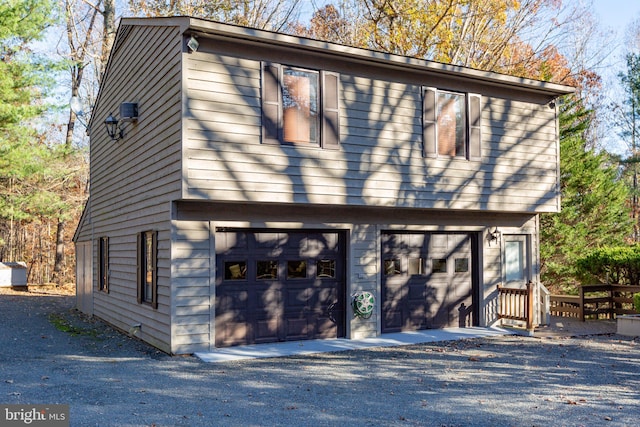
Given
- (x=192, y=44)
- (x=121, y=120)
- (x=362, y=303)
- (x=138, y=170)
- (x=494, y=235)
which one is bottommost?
(x=362, y=303)

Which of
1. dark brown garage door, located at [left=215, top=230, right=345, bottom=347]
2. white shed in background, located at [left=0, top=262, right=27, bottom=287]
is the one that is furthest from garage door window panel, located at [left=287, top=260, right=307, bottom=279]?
white shed in background, located at [left=0, top=262, right=27, bottom=287]

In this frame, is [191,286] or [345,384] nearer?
[345,384]

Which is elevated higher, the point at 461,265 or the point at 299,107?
the point at 299,107

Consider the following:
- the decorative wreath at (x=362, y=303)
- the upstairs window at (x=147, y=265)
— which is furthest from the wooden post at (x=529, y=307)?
the upstairs window at (x=147, y=265)

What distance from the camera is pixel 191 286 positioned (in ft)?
30.8

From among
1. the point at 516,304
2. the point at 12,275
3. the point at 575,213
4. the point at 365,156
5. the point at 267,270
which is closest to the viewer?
the point at 267,270

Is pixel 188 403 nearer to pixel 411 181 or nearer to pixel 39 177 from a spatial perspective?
pixel 411 181

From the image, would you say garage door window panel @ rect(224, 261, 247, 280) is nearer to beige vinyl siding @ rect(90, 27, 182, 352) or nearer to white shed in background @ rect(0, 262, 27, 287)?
beige vinyl siding @ rect(90, 27, 182, 352)

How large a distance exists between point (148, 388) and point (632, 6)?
30692 millimetres

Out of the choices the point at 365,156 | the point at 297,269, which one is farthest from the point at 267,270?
the point at 365,156

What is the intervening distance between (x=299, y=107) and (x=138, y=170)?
3.55m

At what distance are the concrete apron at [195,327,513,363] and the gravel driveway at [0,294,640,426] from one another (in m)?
0.29

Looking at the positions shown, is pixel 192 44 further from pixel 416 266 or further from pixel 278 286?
pixel 416 266

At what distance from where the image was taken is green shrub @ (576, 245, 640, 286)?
14.2m
